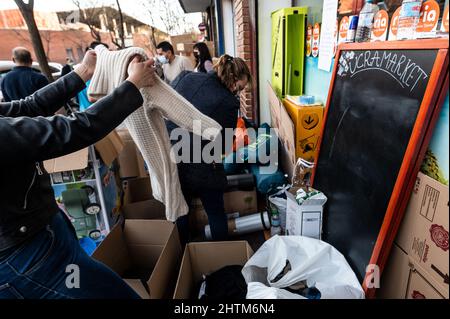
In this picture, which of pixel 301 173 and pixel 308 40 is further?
pixel 308 40

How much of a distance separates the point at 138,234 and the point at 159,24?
1190 centimetres

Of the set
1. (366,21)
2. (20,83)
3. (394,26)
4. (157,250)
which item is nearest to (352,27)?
(366,21)

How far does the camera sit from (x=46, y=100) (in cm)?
127

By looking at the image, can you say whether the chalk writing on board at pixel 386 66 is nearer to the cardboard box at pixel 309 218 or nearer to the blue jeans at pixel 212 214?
the cardboard box at pixel 309 218

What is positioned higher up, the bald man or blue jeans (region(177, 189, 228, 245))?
the bald man

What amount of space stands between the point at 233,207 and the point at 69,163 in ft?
4.46

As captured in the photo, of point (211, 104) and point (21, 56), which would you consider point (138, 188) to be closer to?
point (211, 104)

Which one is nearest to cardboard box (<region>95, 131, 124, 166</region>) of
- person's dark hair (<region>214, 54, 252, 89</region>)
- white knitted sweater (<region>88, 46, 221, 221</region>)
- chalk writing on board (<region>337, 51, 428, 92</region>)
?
white knitted sweater (<region>88, 46, 221, 221</region>)

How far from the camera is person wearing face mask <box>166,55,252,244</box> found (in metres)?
1.64

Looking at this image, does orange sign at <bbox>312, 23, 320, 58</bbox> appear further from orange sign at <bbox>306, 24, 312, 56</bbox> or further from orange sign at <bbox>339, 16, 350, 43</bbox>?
orange sign at <bbox>339, 16, 350, 43</bbox>

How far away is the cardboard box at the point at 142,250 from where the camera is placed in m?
1.72

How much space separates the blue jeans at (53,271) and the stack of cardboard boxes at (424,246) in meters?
1.21

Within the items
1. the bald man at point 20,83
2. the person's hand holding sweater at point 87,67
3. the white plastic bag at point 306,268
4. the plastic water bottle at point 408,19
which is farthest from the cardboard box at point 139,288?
the bald man at point 20,83

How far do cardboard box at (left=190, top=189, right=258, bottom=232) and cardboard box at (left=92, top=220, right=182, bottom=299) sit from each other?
0.48 m
